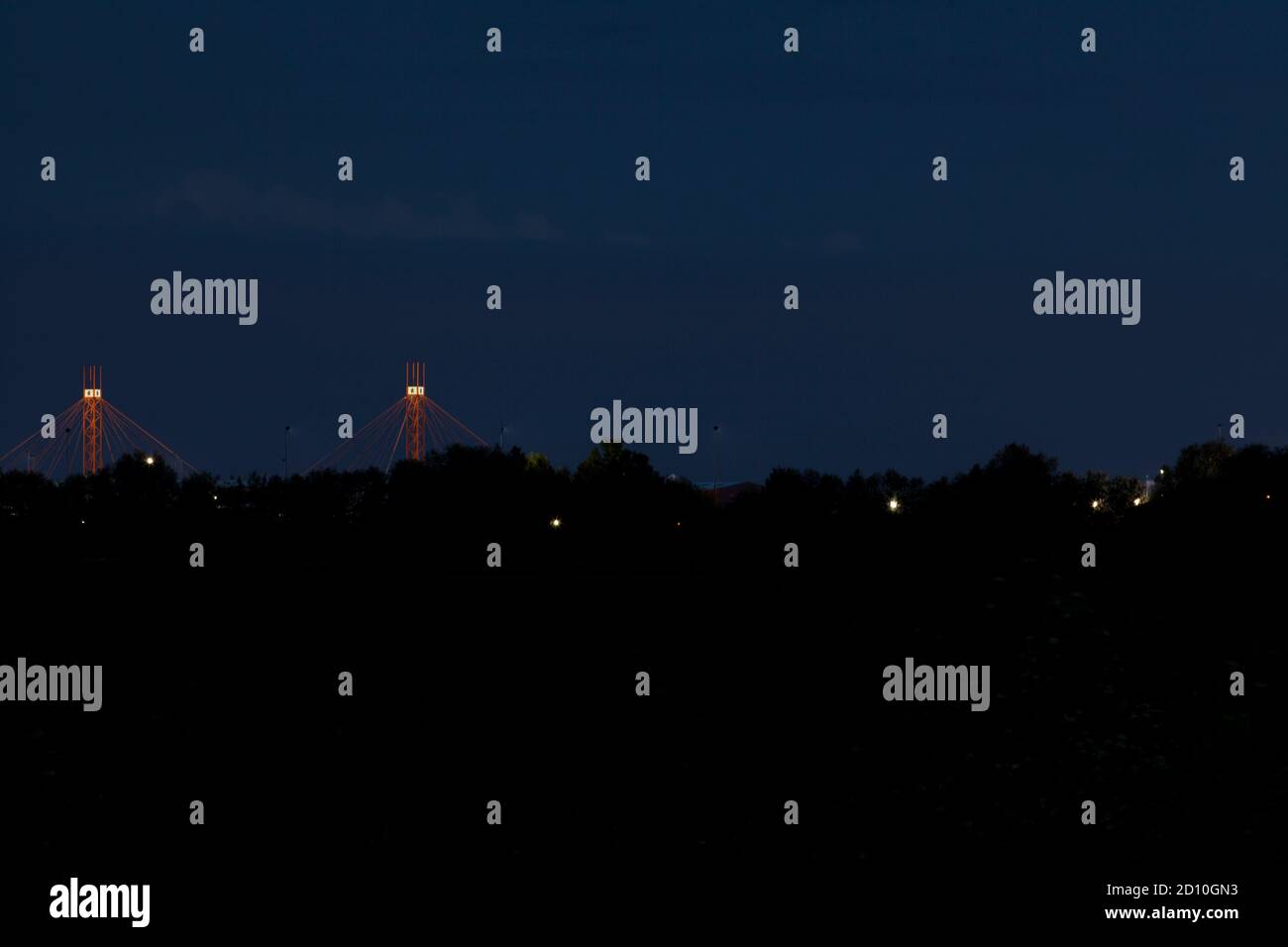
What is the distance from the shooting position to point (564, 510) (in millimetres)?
147625

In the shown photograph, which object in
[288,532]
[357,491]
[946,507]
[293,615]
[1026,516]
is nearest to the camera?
[293,615]

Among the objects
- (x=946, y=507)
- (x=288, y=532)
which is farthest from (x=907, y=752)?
(x=946, y=507)

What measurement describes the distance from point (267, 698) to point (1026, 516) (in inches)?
4332

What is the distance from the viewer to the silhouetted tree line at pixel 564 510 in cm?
9562

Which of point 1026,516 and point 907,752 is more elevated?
point 1026,516

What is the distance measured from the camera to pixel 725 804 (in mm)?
29000

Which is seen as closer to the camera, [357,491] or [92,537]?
[92,537]

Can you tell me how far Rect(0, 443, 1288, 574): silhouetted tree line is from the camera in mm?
95625
